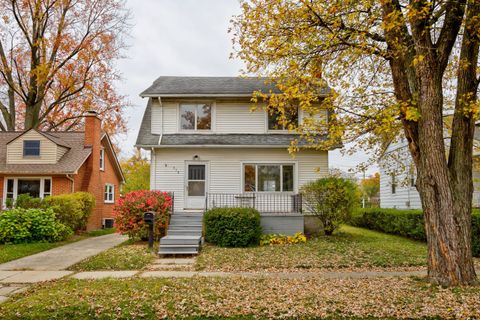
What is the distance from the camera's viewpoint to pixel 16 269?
8898mm

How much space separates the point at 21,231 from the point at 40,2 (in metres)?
16.3

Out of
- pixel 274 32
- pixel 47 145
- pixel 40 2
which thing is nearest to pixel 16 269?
pixel 274 32

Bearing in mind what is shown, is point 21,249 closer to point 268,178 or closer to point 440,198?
point 268,178

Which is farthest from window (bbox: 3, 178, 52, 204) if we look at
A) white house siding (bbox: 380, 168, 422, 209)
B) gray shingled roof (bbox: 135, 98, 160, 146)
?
white house siding (bbox: 380, 168, 422, 209)

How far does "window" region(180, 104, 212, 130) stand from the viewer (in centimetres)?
1600

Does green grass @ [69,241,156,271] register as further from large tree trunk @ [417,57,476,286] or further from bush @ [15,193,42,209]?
large tree trunk @ [417,57,476,286]

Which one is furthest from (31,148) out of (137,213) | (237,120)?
(237,120)

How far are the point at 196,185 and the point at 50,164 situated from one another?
7.97 meters

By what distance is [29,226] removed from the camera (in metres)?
12.5

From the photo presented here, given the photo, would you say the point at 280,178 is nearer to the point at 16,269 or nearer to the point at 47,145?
the point at 16,269

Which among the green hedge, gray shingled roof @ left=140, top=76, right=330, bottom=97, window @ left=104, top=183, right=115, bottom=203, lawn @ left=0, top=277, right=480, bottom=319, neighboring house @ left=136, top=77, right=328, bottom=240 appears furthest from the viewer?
window @ left=104, top=183, right=115, bottom=203

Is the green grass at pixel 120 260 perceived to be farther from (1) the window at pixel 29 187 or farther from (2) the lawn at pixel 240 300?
(1) the window at pixel 29 187

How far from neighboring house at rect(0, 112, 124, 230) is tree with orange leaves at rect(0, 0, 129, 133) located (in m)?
5.19

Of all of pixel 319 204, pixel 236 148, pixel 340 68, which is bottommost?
pixel 319 204
